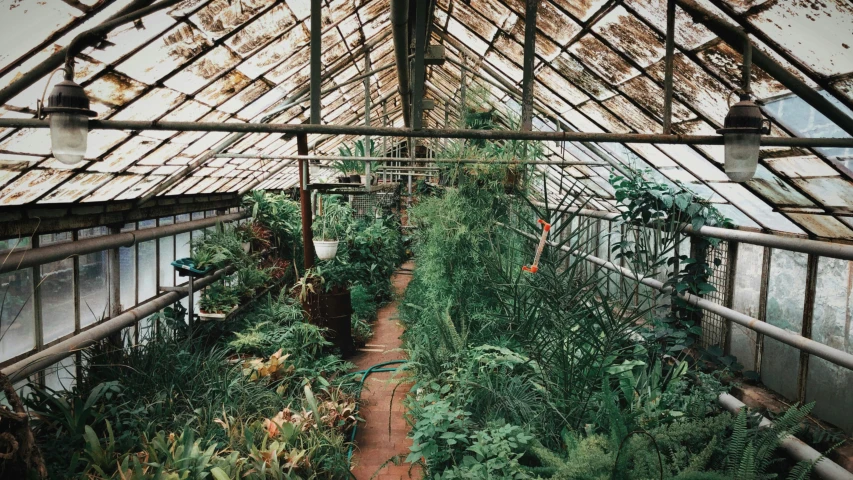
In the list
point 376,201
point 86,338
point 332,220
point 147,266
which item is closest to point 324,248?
point 332,220

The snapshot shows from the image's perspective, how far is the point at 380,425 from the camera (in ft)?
15.3

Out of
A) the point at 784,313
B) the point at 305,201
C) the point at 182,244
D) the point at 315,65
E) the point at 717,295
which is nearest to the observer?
the point at 315,65

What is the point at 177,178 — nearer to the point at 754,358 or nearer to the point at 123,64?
the point at 123,64

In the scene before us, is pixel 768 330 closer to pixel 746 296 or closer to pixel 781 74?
pixel 746 296

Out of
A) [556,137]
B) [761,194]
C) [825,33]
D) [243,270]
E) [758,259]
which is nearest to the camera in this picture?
[825,33]

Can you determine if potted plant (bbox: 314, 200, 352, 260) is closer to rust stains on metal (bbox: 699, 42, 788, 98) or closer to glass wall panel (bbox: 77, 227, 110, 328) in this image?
glass wall panel (bbox: 77, 227, 110, 328)

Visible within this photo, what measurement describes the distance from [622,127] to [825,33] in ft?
6.80

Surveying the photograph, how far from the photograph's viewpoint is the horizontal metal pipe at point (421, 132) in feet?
6.89

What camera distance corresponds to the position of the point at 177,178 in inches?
207

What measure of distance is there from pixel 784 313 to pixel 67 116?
4.41 meters

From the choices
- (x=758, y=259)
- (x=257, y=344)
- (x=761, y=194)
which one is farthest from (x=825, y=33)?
(x=257, y=344)

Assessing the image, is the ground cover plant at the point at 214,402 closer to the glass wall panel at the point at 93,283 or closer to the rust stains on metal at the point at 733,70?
the glass wall panel at the point at 93,283

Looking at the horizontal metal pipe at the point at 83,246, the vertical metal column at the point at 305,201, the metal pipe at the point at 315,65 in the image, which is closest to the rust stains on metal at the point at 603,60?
the metal pipe at the point at 315,65

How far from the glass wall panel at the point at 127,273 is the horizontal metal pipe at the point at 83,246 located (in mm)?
227
